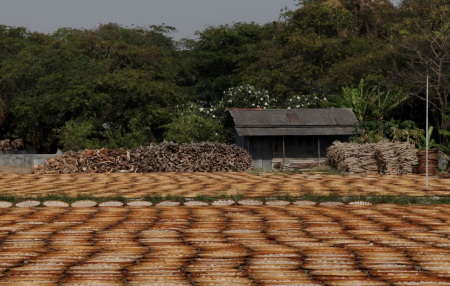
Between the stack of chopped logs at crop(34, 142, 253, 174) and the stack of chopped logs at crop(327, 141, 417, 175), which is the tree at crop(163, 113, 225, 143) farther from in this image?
the stack of chopped logs at crop(327, 141, 417, 175)

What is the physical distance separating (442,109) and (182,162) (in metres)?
11.2

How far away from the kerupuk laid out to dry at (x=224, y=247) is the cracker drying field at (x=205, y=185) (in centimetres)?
210

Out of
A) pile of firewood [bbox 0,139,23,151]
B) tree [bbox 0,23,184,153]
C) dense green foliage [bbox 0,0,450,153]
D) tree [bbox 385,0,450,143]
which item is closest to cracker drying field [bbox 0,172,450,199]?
dense green foliage [bbox 0,0,450,153]

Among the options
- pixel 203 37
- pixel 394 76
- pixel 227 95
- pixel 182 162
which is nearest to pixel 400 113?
pixel 394 76

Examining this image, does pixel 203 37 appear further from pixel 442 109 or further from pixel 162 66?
pixel 442 109

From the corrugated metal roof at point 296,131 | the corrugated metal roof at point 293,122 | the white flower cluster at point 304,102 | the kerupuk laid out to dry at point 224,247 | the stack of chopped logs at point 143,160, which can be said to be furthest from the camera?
the white flower cluster at point 304,102

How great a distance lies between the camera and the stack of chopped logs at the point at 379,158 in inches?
563

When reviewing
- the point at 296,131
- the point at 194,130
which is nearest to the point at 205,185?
the point at 296,131

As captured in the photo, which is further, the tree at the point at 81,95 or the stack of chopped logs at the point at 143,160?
the tree at the point at 81,95

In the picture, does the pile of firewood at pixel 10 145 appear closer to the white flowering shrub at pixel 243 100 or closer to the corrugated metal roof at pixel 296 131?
the white flowering shrub at pixel 243 100

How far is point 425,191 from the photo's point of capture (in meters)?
8.84

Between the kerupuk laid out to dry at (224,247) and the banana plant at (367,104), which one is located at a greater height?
the banana plant at (367,104)

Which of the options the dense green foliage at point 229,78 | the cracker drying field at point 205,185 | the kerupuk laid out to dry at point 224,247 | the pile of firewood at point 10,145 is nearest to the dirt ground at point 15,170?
the dense green foliage at point 229,78

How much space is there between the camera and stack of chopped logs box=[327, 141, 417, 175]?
14312mm
